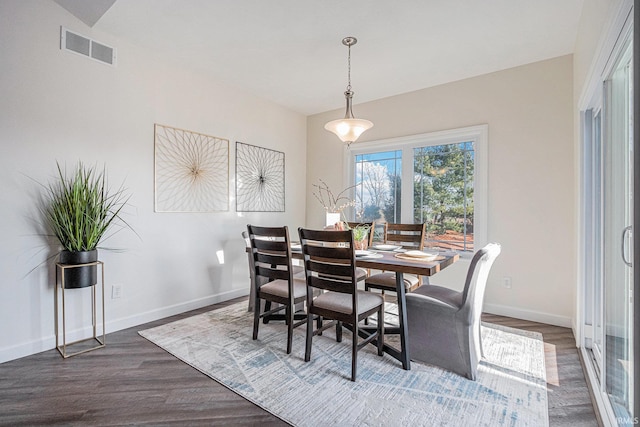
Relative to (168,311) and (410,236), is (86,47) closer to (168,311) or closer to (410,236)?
(168,311)

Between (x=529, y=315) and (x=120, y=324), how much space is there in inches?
158

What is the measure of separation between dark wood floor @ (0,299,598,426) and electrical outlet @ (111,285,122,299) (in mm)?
503

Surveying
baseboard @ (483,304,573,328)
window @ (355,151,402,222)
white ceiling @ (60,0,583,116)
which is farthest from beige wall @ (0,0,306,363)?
baseboard @ (483,304,573,328)

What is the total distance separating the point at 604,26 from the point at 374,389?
2.43 metres

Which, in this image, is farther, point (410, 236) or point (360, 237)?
point (410, 236)

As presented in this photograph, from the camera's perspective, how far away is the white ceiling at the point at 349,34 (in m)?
2.42

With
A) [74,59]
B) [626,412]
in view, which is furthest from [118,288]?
[626,412]

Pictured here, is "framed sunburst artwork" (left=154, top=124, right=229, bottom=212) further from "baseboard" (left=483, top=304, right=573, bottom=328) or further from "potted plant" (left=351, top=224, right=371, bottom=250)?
"baseboard" (left=483, top=304, right=573, bottom=328)

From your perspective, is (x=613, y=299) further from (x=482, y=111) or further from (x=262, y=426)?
(x=482, y=111)

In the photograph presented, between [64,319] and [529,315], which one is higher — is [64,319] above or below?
above

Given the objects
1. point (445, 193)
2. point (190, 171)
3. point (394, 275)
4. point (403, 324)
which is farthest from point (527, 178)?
point (190, 171)

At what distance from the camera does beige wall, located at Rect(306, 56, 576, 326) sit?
10.0 ft

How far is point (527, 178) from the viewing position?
3.25m

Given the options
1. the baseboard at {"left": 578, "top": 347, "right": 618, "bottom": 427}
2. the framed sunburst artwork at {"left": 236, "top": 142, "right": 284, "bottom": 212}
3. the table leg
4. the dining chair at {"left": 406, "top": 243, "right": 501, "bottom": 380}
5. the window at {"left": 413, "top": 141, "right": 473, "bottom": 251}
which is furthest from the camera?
the framed sunburst artwork at {"left": 236, "top": 142, "right": 284, "bottom": 212}
